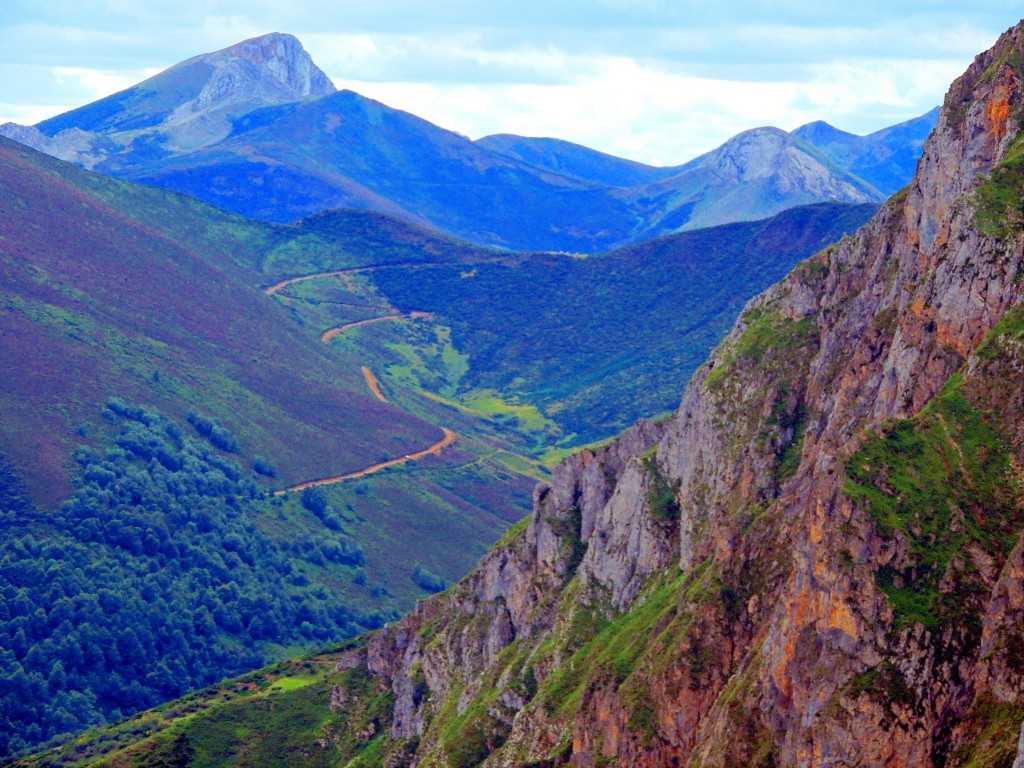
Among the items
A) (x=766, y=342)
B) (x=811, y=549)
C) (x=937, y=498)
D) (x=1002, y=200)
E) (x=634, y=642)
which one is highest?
(x=1002, y=200)

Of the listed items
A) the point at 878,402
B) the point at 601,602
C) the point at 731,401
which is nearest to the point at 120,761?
the point at 601,602

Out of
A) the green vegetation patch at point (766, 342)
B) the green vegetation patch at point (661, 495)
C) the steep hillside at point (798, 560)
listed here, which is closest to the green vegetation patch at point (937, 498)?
the steep hillside at point (798, 560)

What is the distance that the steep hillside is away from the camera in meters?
57.1

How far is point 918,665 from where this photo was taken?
56250 millimetres

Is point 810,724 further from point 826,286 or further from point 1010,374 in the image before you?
point 826,286

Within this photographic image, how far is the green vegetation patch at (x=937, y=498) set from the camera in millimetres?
58031

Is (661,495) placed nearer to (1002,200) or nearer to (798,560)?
(1002,200)

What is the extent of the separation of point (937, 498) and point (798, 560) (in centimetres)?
605

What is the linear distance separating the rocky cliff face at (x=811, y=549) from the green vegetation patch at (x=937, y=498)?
0.34ft

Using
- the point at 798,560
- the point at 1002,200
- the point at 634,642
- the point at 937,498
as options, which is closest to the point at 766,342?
the point at 634,642

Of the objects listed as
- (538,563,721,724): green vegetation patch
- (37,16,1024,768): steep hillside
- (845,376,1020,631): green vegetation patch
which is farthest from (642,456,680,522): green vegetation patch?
(845,376,1020,631): green vegetation patch

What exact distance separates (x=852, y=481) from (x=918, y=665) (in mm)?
8701

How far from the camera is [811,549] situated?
61.2 meters

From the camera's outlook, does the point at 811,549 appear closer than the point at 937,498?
Yes
